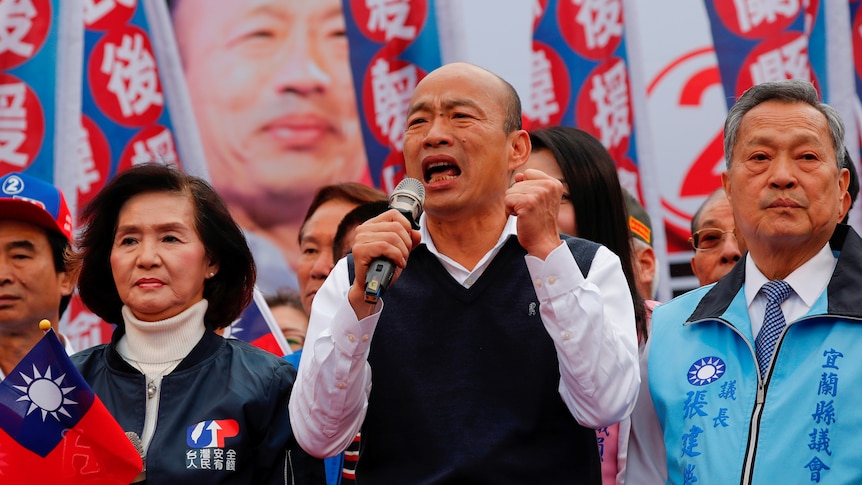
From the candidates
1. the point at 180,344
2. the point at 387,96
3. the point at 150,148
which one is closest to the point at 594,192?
the point at 180,344

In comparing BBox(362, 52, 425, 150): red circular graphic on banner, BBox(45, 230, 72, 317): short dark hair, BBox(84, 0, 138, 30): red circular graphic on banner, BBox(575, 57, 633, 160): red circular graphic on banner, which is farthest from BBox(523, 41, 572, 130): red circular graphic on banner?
BBox(45, 230, 72, 317): short dark hair

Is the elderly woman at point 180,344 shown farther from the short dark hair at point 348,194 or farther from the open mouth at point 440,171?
the short dark hair at point 348,194

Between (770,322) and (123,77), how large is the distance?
13.2 ft

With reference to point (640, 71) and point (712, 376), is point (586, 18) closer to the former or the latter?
point (640, 71)

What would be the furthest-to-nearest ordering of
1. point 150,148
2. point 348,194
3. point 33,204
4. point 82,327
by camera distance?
point 150,148
point 82,327
point 348,194
point 33,204

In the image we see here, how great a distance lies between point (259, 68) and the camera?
6.68 m

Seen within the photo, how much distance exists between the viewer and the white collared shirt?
311 cm

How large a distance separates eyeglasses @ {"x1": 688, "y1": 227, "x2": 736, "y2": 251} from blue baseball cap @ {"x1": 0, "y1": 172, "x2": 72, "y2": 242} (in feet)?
8.35

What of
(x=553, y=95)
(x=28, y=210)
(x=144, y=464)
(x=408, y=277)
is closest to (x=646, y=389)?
(x=408, y=277)

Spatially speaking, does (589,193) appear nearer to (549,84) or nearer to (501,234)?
(501,234)

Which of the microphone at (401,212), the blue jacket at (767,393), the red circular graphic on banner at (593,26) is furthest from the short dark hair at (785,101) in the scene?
the red circular graphic on banner at (593,26)

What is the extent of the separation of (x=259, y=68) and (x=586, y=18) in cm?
188

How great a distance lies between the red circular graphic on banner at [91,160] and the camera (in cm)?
593

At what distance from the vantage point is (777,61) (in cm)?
647
